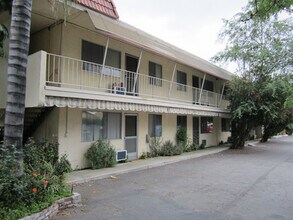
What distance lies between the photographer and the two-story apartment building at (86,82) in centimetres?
924

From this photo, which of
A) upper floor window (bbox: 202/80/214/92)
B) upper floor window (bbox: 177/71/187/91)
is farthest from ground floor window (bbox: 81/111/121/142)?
upper floor window (bbox: 202/80/214/92)

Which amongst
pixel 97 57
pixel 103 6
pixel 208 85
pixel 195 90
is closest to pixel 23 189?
pixel 103 6

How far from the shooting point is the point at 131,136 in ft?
45.9

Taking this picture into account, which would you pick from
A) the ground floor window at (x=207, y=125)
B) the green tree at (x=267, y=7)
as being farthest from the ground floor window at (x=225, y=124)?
the green tree at (x=267, y=7)

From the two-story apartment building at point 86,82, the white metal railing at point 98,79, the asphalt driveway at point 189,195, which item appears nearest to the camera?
the asphalt driveway at point 189,195

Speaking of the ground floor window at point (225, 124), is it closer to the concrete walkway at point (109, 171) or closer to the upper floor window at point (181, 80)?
the upper floor window at point (181, 80)

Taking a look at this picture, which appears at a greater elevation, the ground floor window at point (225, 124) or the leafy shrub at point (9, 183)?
the ground floor window at point (225, 124)

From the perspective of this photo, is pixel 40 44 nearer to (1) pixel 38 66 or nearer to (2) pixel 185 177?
(1) pixel 38 66

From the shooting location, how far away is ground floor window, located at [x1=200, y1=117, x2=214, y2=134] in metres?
20.9

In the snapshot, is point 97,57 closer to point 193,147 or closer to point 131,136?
point 131,136

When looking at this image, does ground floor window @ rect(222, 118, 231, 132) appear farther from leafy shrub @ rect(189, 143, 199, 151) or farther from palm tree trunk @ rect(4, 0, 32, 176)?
palm tree trunk @ rect(4, 0, 32, 176)

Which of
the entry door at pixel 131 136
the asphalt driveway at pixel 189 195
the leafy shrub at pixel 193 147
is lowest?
the asphalt driveway at pixel 189 195

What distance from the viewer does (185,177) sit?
33.7 feet

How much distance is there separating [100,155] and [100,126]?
61.3 inches
